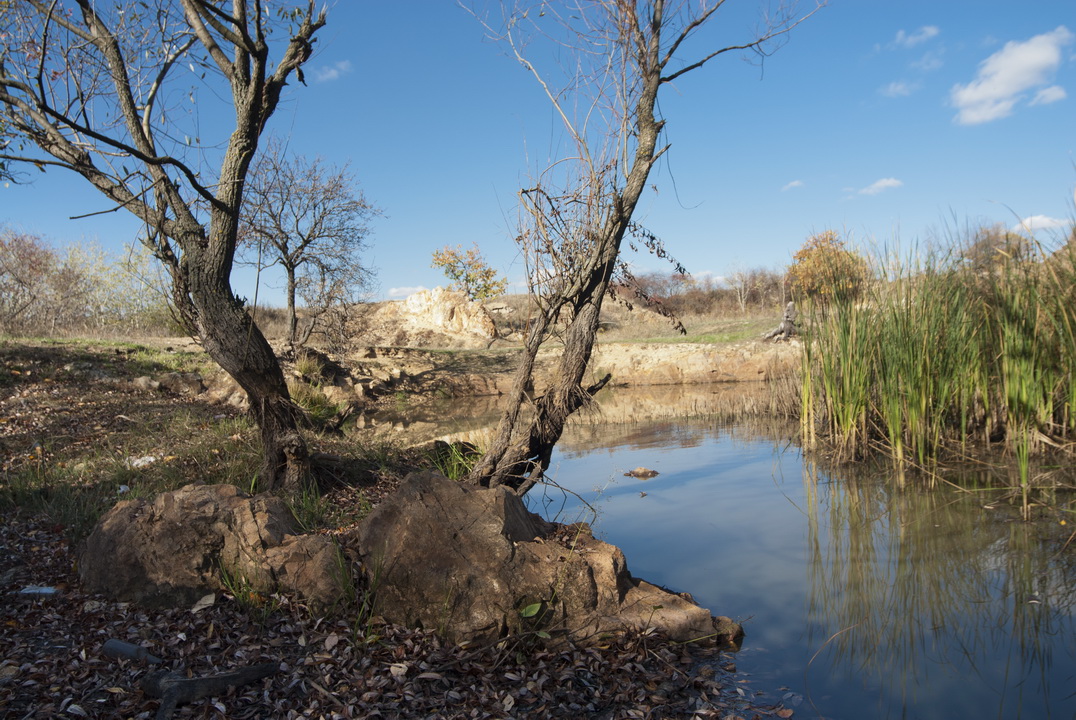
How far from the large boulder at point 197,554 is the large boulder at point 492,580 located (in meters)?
0.33

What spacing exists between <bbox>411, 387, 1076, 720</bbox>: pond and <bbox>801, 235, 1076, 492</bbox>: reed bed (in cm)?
61

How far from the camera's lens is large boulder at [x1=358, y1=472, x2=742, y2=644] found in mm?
3586

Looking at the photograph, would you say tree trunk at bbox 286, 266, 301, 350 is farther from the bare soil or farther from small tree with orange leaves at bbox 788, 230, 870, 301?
small tree with orange leaves at bbox 788, 230, 870, 301

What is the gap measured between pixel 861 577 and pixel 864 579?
0.10ft

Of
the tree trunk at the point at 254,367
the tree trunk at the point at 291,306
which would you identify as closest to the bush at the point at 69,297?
the tree trunk at the point at 291,306

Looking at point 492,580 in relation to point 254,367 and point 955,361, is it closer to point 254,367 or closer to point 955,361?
point 254,367

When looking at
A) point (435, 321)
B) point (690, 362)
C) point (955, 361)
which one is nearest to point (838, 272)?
point (955, 361)

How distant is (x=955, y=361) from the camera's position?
633 cm

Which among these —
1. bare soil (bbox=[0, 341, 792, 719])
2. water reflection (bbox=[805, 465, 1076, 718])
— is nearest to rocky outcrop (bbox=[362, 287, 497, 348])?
water reflection (bbox=[805, 465, 1076, 718])

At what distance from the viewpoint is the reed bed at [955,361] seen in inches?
233

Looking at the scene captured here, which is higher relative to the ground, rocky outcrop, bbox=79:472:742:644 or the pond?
rocky outcrop, bbox=79:472:742:644

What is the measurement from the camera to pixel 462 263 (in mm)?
40344

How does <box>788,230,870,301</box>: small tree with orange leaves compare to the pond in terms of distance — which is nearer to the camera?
the pond

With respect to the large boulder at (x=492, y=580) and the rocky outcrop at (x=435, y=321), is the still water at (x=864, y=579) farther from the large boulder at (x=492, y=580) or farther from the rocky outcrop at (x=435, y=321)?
the rocky outcrop at (x=435, y=321)
